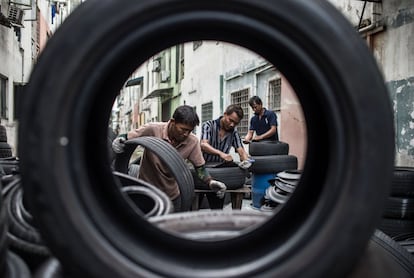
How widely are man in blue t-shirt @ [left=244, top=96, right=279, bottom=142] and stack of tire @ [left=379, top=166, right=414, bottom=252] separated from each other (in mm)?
3395

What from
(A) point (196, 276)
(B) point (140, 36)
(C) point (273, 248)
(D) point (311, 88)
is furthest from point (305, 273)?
(B) point (140, 36)

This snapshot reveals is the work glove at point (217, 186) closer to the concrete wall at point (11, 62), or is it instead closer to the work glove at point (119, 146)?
the work glove at point (119, 146)

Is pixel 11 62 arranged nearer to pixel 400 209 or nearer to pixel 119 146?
pixel 119 146

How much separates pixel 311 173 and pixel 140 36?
0.61 m

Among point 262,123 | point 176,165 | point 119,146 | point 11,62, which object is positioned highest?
point 11,62

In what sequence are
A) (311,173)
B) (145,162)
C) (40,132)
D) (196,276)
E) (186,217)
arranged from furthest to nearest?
(145,162), (186,217), (311,173), (196,276), (40,132)

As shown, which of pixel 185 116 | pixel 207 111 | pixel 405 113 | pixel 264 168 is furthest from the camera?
pixel 207 111

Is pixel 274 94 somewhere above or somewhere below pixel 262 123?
above

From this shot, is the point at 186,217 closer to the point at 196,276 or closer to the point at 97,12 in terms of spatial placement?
the point at 196,276

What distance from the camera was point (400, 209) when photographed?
10.5 ft

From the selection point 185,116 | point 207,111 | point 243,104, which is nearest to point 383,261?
point 185,116

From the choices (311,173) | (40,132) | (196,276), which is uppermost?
(40,132)

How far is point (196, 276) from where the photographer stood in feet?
3.74

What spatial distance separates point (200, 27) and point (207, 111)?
13855 millimetres
